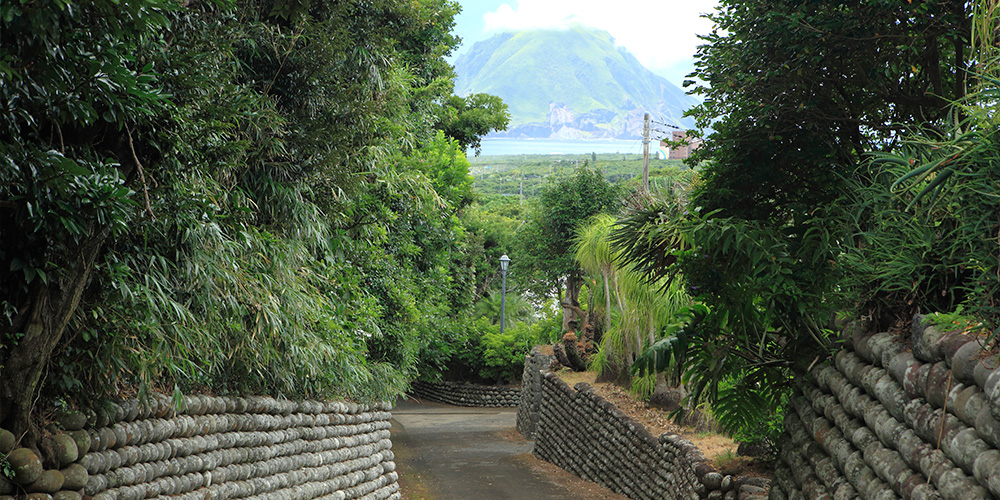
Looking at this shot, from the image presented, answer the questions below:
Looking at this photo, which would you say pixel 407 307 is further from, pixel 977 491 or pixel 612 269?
pixel 977 491

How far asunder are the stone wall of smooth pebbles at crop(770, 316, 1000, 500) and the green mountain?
342 ft

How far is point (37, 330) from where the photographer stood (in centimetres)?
415

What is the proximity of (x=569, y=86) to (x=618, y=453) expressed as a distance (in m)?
145

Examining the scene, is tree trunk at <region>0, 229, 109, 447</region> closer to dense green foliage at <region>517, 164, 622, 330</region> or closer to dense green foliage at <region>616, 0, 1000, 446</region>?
dense green foliage at <region>616, 0, 1000, 446</region>

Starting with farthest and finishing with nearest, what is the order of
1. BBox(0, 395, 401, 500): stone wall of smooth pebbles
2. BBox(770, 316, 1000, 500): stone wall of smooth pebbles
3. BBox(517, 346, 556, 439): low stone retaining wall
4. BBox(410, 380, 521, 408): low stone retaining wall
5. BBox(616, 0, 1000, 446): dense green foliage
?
BBox(410, 380, 521, 408): low stone retaining wall, BBox(517, 346, 556, 439): low stone retaining wall, BBox(616, 0, 1000, 446): dense green foliage, BBox(0, 395, 401, 500): stone wall of smooth pebbles, BBox(770, 316, 1000, 500): stone wall of smooth pebbles

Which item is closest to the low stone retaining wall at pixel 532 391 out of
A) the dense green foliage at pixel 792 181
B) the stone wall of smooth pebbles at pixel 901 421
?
the dense green foliage at pixel 792 181

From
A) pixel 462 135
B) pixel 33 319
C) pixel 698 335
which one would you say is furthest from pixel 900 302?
pixel 462 135

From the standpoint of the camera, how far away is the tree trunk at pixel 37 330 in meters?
4.15

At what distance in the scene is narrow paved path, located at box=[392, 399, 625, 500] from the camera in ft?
44.2

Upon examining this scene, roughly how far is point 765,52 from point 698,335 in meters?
2.44

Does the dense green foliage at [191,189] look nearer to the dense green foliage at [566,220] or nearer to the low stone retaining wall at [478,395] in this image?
the dense green foliage at [566,220]

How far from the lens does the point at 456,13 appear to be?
18125 mm

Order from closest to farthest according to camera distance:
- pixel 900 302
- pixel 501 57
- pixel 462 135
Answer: pixel 900 302
pixel 462 135
pixel 501 57

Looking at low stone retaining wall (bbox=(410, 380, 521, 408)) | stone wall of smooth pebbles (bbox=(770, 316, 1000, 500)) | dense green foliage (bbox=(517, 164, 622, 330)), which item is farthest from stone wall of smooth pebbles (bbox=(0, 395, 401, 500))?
low stone retaining wall (bbox=(410, 380, 521, 408))
